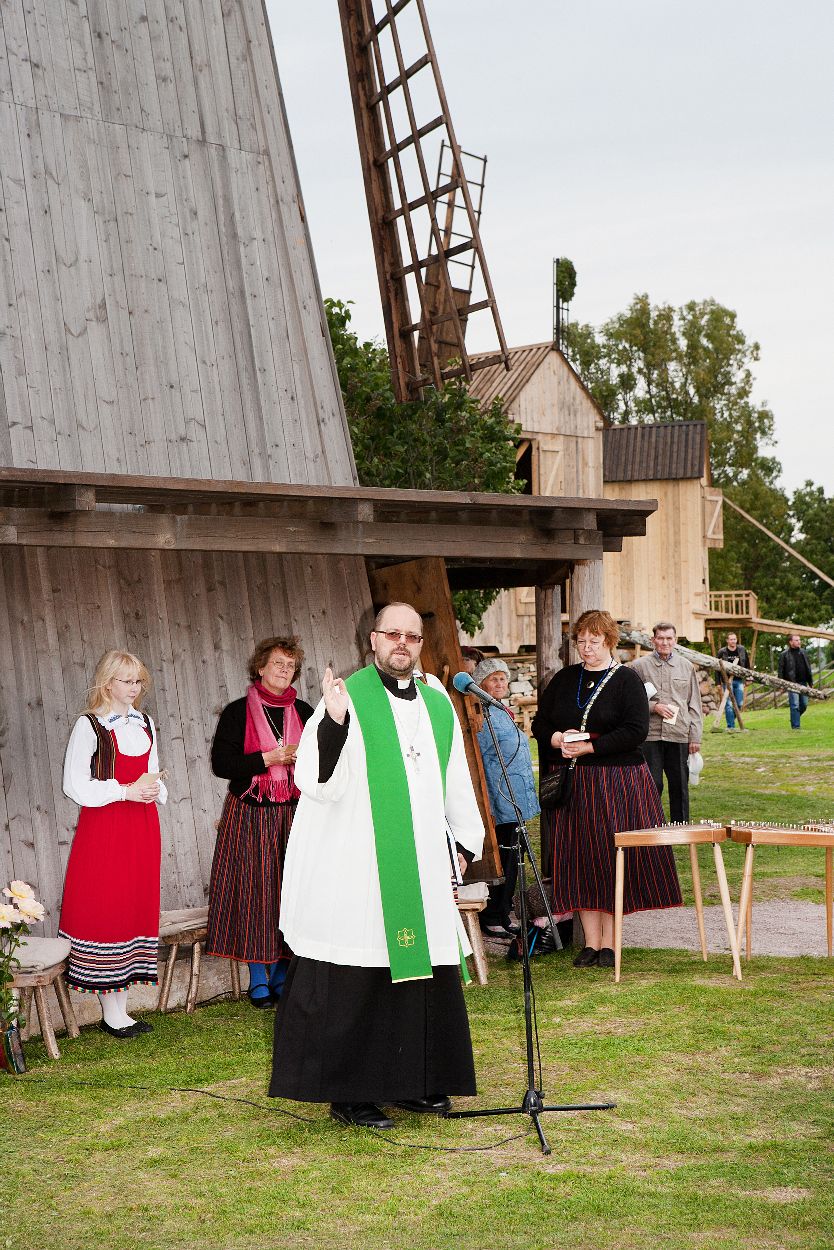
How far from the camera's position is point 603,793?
7.29 m

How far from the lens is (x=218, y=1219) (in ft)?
13.7

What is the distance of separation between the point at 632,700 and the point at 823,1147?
2.98 meters

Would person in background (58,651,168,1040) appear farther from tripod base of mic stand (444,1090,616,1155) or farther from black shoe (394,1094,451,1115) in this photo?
tripod base of mic stand (444,1090,616,1155)

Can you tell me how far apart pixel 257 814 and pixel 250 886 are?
0.34m

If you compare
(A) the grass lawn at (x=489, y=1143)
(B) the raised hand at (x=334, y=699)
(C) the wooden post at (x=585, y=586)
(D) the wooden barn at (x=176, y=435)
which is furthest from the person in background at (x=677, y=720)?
(B) the raised hand at (x=334, y=699)

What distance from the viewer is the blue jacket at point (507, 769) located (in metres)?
8.42

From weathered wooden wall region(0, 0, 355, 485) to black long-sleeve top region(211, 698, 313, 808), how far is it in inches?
59.0

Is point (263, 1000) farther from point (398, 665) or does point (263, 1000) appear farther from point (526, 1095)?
point (398, 665)

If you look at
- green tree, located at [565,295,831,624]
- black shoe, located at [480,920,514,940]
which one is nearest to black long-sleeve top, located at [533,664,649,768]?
black shoe, located at [480,920,514,940]

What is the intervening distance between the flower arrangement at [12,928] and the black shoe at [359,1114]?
1516 mm

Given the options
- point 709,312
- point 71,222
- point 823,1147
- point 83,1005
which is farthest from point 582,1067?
point 709,312

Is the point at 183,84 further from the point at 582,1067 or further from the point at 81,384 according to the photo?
the point at 582,1067

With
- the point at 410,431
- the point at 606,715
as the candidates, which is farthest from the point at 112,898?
the point at 410,431

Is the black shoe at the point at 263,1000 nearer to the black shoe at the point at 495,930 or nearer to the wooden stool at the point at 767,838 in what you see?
the black shoe at the point at 495,930
